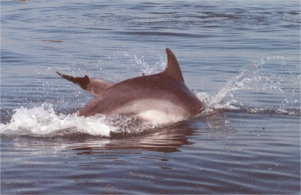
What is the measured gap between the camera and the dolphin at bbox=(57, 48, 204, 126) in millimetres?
9570

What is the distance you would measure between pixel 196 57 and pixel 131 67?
Answer: 2.29 metres

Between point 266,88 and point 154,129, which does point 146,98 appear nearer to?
point 154,129

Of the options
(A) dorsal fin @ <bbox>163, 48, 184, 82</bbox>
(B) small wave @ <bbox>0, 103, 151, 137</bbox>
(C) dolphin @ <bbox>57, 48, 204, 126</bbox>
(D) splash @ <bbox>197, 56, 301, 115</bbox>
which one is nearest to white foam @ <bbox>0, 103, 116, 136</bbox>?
(B) small wave @ <bbox>0, 103, 151, 137</bbox>

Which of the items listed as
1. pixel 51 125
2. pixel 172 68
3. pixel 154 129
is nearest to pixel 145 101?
pixel 154 129

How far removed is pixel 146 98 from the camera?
31.9 feet

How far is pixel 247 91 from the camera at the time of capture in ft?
42.7

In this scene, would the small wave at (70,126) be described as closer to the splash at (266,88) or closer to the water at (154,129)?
the water at (154,129)

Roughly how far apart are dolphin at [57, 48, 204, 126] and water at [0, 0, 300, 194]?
23 centimetres

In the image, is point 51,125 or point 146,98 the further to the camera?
point 146,98

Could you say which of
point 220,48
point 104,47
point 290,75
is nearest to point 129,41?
point 104,47

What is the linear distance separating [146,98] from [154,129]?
587 millimetres

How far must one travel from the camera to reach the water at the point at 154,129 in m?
6.62

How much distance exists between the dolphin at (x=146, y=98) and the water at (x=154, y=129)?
23 cm

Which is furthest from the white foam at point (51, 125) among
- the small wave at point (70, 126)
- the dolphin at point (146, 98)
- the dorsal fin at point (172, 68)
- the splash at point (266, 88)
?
the splash at point (266, 88)
